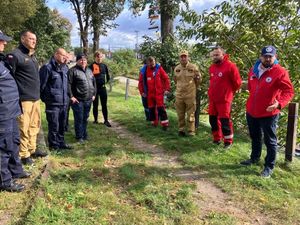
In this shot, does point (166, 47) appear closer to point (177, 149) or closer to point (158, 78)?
point (158, 78)

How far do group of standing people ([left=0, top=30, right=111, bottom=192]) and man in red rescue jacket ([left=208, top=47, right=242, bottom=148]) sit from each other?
256cm

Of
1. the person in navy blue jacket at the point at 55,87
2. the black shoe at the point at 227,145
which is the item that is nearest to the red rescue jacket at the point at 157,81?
the black shoe at the point at 227,145

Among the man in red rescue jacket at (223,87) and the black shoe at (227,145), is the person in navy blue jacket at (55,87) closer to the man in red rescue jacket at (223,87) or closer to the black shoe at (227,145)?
the man in red rescue jacket at (223,87)

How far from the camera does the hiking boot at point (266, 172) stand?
6.18 m

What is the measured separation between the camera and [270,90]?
20.0 ft

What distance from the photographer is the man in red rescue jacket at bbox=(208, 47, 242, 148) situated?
7410 mm

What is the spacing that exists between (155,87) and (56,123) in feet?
10.6

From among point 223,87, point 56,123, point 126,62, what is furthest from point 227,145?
point 126,62

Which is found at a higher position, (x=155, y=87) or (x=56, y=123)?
(x=155, y=87)

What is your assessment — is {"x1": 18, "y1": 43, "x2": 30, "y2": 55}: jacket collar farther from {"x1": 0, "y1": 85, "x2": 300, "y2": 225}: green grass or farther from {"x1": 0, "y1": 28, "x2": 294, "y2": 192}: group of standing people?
{"x1": 0, "y1": 85, "x2": 300, "y2": 225}: green grass

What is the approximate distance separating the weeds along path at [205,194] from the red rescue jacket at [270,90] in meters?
1.43

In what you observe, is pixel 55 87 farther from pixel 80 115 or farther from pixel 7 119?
pixel 7 119

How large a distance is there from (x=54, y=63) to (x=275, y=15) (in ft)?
15.9

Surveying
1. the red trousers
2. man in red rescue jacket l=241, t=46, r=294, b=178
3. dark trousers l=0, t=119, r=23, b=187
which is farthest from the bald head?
man in red rescue jacket l=241, t=46, r=294, b=178
